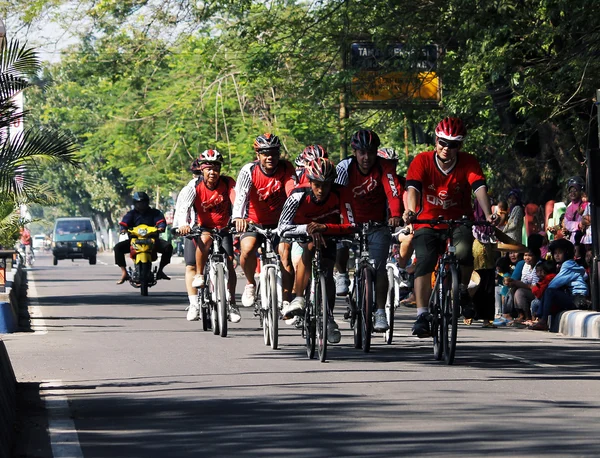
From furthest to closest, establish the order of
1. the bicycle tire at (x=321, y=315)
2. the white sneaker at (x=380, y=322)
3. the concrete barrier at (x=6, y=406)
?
the white sneaker at (x=380, y=322)
the bicycle tire at (x=321, y=315)
the concrete barrier at (x=6, y=406)

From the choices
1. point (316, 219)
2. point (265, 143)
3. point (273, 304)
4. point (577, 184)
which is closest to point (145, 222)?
point (577, 184)

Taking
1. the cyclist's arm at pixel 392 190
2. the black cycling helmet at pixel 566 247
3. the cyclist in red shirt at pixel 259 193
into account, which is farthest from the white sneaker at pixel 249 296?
the black cycling helmet at pixel 566 247

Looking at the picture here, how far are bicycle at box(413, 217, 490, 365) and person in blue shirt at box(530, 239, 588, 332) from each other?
17.0ft

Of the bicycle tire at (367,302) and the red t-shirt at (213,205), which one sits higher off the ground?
the red t-shirt at (213,205)

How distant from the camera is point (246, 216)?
15.2m

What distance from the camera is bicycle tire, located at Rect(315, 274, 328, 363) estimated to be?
12453 mm

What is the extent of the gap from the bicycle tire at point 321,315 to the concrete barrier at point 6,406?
2769 mm

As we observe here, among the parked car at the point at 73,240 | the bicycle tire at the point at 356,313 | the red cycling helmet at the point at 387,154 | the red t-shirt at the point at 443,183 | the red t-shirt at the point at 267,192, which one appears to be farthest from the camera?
the parked car at the point at 73,240

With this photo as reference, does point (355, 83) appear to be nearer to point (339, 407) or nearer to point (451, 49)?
point (451, 49)

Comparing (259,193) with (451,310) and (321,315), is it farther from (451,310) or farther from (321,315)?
(451,310)

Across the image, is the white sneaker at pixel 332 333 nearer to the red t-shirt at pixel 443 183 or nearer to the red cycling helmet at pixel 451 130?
the red t-shirt at pixel 443 183

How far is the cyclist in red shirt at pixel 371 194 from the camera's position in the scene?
1354 cm

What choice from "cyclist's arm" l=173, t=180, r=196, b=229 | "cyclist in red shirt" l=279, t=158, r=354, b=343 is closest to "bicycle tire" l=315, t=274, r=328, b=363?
"cyclist in red shirt" l=279, t=158, r=354, b=343

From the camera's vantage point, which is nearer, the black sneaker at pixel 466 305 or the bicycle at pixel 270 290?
the black sneaker at pixel 466 305
